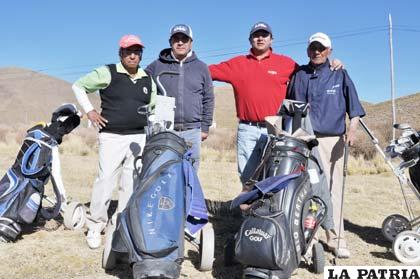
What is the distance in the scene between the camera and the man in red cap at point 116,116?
5852 millimetres

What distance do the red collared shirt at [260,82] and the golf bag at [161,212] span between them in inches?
55.9

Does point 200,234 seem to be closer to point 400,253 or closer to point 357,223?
point 400,253

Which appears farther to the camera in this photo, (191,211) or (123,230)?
(191,211)

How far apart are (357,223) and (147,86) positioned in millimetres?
3786

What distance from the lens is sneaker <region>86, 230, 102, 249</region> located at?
582cm

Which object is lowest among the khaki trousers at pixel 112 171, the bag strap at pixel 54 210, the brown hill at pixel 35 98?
the bag strap at pixel 54 210

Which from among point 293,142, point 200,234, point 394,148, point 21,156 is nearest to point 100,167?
point 21,156

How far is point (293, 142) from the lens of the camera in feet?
16.3

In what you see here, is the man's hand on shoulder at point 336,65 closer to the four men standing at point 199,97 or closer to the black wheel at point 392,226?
the four men standing at point 199,97

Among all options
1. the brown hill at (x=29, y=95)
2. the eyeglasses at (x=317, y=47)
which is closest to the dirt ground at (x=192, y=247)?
the eyeglasses at (x=317, y=47)

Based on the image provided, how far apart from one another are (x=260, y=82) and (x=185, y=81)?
2.90 ft

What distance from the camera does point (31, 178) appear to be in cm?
615

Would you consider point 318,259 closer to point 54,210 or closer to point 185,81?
point 185,81

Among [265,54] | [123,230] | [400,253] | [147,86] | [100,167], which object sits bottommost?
[400,253]
